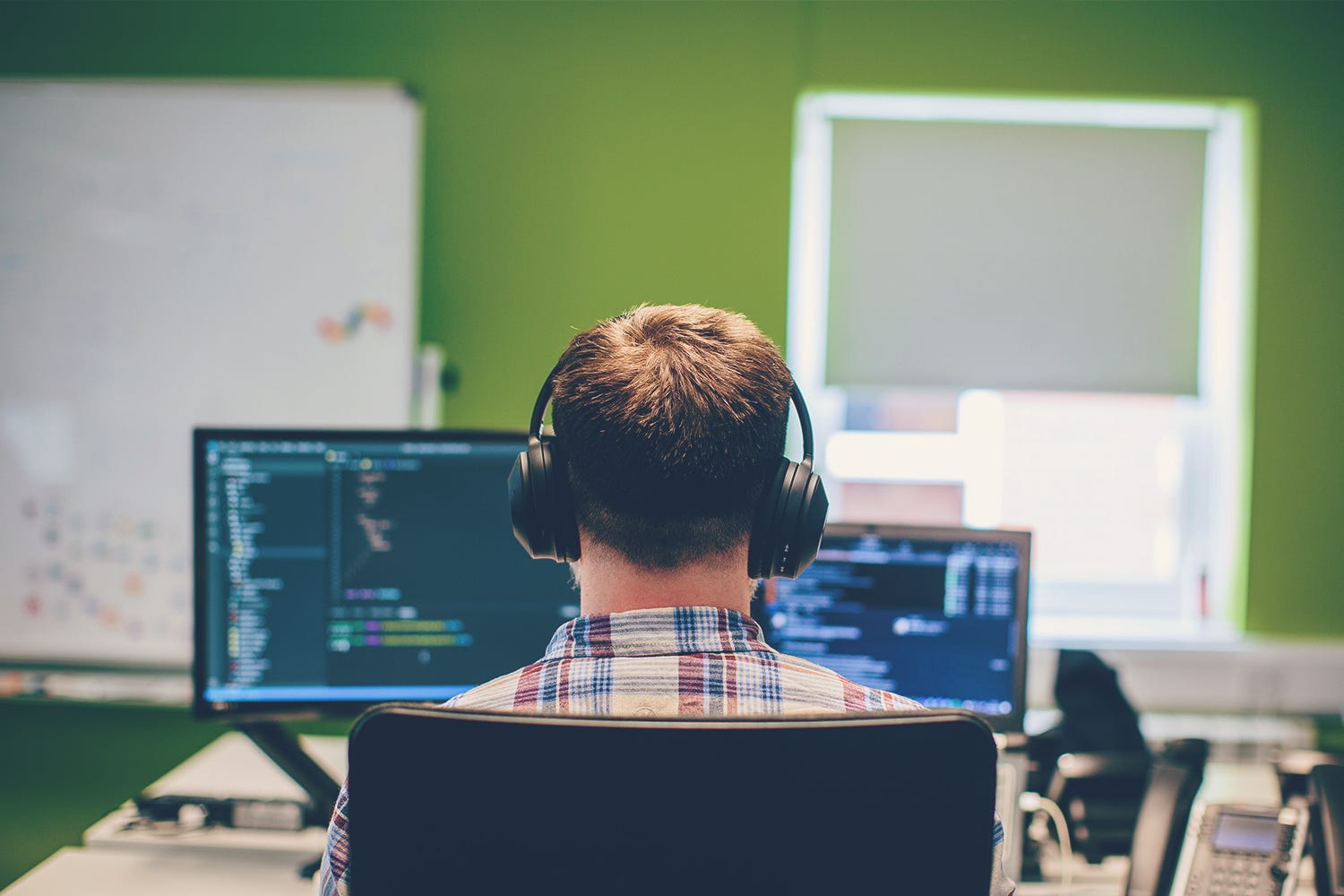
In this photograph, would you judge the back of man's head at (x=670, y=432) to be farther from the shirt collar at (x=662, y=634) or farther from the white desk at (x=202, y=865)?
the white desk at (x=202, y=865)

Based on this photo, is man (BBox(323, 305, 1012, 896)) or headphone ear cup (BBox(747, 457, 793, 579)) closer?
man (BBox(323, 305, 1012, 896))

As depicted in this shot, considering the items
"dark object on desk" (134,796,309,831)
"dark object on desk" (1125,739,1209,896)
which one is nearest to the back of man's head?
"dark object on desk" (1125,739,1209,896)

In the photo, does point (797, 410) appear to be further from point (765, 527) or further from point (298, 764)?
point (298, 764)

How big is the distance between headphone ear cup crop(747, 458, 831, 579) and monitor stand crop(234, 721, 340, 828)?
2.63 feet

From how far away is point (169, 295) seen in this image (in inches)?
88.0

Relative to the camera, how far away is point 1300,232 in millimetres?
2309

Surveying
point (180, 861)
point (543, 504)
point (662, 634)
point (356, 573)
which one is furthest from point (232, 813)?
point (662, 634)

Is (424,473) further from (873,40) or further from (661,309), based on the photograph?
(873,40)

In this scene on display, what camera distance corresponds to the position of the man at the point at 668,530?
680 millimetres

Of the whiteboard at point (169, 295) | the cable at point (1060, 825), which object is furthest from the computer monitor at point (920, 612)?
the whiteboard at point (169, 295)

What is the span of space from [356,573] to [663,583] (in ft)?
2.35

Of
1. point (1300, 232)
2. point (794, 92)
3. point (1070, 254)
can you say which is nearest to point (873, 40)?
point (794, 92)

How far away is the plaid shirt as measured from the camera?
2.21ft

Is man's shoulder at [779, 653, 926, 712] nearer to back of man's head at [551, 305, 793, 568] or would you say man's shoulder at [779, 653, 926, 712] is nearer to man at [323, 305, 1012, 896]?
man at [323, 305, 1012, 896]
